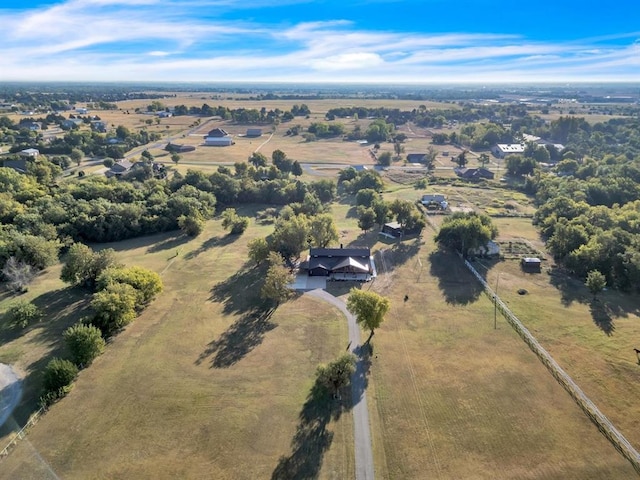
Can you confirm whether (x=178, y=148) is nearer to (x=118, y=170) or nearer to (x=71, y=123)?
(x=118, y=170)

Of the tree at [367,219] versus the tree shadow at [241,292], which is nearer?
the tree shadow at [241,292]

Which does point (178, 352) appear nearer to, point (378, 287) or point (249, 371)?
Result: point (249, 371)

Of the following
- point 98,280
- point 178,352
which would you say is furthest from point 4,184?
point 178,352

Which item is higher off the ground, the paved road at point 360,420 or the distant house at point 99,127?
the distant house at point 99,127

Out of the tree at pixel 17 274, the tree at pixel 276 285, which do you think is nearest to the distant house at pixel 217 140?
the tree at pixel 17 274

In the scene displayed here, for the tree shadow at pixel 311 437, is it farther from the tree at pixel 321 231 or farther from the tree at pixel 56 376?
the tree at pixel 321 231

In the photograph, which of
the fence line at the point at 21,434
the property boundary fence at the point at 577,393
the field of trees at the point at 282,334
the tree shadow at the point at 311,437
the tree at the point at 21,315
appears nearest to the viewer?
the tree shadow at the point at 311,437

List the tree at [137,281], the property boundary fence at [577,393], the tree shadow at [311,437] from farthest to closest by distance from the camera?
1. the tree at [137,281]
2. the property boundary fence at [577,393]
3. the tree shadow at [311,437]

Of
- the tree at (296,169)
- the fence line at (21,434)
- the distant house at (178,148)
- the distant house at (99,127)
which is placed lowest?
the fence line at (21,434)
